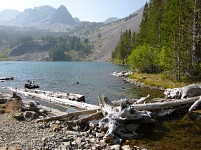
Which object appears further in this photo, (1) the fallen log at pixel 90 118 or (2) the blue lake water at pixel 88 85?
(2) the blue lake water at pixel 88 85

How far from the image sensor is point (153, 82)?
47.0 metres

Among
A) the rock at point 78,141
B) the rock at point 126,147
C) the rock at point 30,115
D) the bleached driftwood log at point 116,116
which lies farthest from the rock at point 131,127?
the rock at point 30,115

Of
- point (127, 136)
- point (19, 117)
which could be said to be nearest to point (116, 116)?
point (127, 136)

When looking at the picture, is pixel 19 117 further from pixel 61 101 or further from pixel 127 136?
pixel 61 101

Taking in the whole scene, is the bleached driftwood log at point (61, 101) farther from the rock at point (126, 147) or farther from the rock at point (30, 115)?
the rock at point (126, 147)

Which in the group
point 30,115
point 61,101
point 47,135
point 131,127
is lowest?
point 131,127

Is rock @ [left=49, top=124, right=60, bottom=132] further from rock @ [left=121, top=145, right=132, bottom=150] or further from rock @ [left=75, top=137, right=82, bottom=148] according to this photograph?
rock @ [left=121, top=145, right=132, bottom=150]

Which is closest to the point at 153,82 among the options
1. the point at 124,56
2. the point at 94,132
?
the point at 94,132

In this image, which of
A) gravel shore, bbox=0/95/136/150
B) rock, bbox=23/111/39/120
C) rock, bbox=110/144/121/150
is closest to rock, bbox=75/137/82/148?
gravel shore, bbox=0/95/136/150

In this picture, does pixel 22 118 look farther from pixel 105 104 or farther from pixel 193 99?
pixel 193 99

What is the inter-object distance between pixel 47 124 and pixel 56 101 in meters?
13.3

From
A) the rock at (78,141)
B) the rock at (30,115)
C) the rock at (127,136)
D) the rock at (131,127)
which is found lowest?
the rock at (127,136)

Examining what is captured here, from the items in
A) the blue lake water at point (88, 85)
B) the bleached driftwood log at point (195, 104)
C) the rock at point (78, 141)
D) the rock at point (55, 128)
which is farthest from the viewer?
the blue lake water at point (88, 85)

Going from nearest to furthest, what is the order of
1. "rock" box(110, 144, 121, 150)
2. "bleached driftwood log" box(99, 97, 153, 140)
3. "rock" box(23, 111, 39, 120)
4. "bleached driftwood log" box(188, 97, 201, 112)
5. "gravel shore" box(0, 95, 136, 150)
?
"gravel shore" box(0, 95, 136, 150), "rock" box(110, 144, 121, 150), "bleached driftwood log" box(99, 97, 153, 140), "rock" box(23, 111, 39, 120), "bleached driftwood log" box(188, 97, 201, 112)
